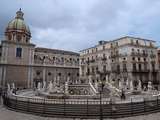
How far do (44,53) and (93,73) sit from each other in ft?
62.8

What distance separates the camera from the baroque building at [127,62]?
4422 cm

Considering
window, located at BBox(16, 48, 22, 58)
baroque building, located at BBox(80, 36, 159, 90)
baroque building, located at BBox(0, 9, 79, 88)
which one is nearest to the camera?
baroque building, located at BBox(80, 36, 159, 90)

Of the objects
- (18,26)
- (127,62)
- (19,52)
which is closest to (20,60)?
(19,52)

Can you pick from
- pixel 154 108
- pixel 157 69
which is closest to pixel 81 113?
pixel 154 108

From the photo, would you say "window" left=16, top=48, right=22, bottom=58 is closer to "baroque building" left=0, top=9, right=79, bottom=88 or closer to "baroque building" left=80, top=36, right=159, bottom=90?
"baroque building" left=0, top=9, right=79, bottom=88

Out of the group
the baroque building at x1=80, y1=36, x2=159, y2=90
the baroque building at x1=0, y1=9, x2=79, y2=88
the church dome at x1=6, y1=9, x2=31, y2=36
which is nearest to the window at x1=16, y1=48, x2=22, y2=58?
the baroque building at x1=0, y1=9, x2=79, y2=88

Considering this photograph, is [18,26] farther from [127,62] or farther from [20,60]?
[127,62]

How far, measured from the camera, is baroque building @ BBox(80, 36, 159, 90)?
44.2 m

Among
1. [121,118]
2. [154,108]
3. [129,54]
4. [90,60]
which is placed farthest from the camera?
[90,60]

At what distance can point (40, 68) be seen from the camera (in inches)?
2164

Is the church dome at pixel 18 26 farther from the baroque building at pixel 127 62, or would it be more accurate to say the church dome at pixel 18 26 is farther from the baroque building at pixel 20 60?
the baroque building at pixel 127 62

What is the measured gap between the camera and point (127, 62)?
4438 cm

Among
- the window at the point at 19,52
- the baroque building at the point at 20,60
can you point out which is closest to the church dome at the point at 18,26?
the baroque building at the point at 20,60

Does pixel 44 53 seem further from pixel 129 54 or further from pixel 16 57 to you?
pixel 129 54
